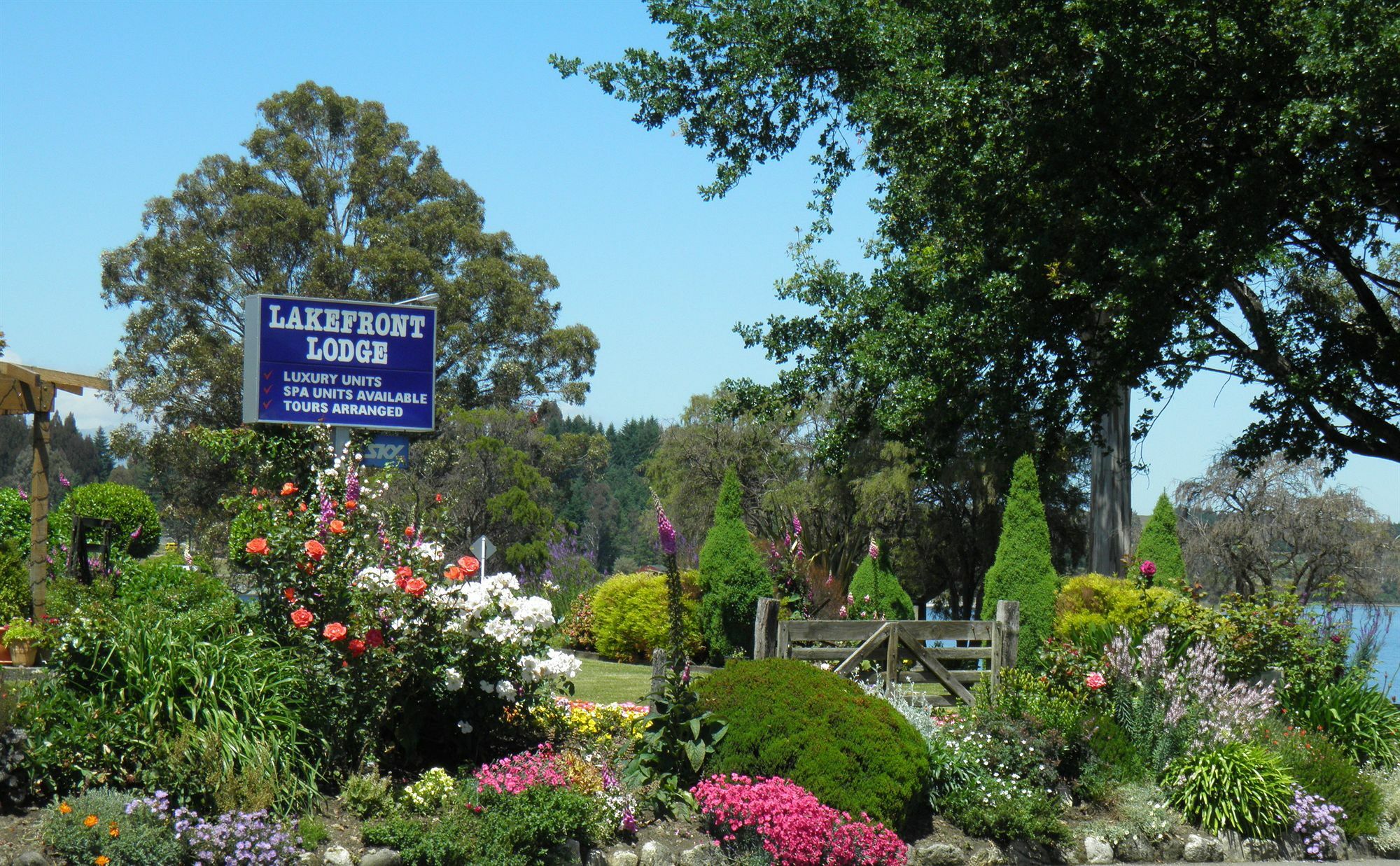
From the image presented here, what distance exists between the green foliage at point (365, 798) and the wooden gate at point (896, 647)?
160 inches

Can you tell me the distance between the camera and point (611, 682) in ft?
50.1

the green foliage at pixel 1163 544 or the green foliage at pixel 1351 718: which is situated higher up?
the green foliage at pixel 1163 544

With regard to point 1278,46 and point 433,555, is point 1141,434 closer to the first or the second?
point 1278,46

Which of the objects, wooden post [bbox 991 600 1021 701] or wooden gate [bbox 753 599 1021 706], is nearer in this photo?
wooden gate [bbox 753 599 1021 706]

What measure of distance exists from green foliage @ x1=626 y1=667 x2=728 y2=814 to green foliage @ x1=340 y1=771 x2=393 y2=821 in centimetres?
171

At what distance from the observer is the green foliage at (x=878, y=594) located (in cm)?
1855

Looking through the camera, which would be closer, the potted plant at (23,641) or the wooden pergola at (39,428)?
the potted plant at (23,641)

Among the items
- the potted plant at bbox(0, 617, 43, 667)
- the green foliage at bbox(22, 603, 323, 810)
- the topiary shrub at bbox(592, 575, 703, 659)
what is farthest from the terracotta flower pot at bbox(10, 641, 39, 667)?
the topiary shrub at bbox(592, 575, 703, 659)

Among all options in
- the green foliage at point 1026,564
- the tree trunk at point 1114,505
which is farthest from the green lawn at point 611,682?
the tree trunk at point 1114,505

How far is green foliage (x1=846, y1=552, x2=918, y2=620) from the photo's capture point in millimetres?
18547

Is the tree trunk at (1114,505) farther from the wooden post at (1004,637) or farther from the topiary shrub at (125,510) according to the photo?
the topiary shrub at (125,510)

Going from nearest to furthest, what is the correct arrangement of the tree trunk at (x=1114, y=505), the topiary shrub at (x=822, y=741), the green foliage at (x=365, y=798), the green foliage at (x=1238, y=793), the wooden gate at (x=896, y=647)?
the green foliage at (x=365, y=798), the topiary shrub at (x=822, y=741), the green foliage at (x=1238, y=793), the wooden gate at (x=896, y=647), the tree trunk at (x=1114, y=505)

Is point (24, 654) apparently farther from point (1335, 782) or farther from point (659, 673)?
point (1335, 782)

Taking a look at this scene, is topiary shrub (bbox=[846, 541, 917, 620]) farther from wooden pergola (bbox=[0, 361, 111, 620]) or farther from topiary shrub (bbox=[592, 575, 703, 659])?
wooden pergola (bbox=[0, 361, 111, 620])
